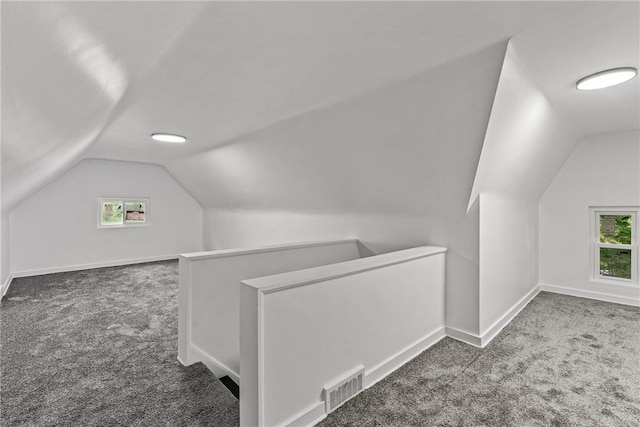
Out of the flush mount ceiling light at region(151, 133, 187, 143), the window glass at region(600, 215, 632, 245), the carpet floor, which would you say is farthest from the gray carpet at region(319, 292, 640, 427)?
the flush mount ceiling light at region(151, 133, 187, 143)

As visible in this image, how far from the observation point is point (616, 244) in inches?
158

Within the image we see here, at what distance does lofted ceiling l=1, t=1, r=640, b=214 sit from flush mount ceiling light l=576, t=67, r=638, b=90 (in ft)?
0.25

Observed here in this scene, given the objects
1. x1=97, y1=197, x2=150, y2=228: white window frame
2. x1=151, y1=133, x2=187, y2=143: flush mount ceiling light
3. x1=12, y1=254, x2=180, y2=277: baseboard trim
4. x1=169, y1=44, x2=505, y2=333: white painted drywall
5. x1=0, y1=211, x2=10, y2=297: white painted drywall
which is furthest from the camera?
x1=97, y1=197, x2=150, y2=228: white window frame

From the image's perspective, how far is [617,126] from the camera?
3.55m

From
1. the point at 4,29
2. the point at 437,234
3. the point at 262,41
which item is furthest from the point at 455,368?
the point at 4,29

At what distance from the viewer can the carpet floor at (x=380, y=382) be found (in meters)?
Result: 1.84

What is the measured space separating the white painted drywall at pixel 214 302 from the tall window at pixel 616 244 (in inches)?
171

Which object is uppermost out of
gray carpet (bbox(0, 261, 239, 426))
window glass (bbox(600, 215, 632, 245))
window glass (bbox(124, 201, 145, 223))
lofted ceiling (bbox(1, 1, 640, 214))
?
lofted ceiling (bbox(1, 1, 640, 214))

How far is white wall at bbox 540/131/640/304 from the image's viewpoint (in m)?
3.81

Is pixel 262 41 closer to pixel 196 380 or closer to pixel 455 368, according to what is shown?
pixel 196 380

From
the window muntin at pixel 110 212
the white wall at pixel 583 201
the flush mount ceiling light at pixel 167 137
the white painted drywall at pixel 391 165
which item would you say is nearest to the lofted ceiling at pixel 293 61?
the white painted drywall at pixel 391 165

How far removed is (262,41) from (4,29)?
3.86 ft

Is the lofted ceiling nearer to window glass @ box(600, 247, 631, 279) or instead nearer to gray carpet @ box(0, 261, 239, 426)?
gray carpet @ box(0, 261, 239, 426)

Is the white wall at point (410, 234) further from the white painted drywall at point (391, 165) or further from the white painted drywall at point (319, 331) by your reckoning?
the white painted drywall at point (319, 331)
